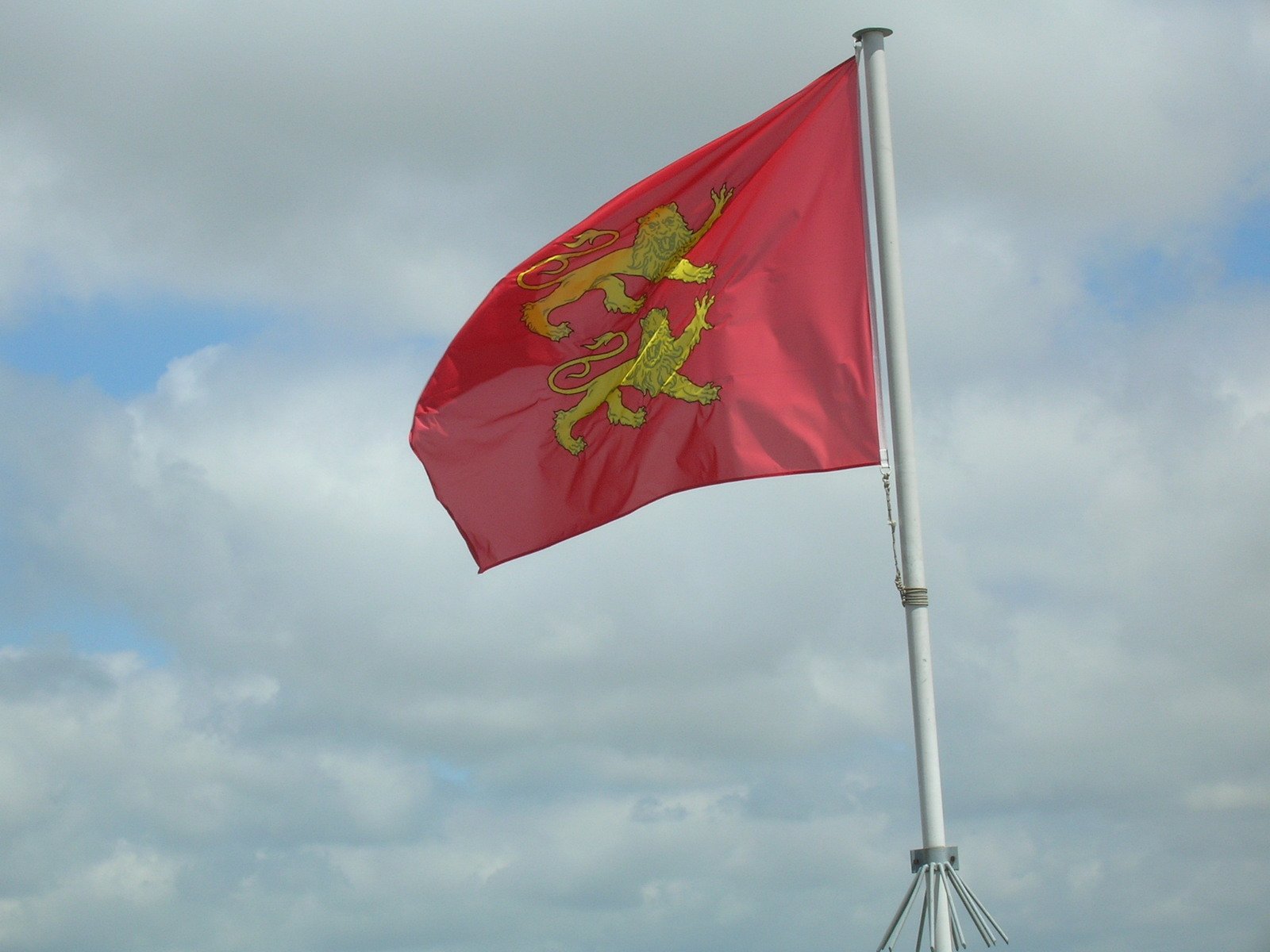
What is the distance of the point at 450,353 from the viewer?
25078mm

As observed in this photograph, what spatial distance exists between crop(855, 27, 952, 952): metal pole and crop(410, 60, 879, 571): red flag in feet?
2.40

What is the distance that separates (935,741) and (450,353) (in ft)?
31.6

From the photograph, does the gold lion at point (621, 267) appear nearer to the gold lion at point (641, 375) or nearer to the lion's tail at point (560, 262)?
the lion's tail at point (560, 262)

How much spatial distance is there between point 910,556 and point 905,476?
0.98 metres

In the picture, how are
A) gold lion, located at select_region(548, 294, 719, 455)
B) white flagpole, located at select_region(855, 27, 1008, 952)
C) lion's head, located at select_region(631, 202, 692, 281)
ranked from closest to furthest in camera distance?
white flagpole, located at select_region(855, 27, 1008, 952) < gold lion, located at select_region(548, 294, 719, 455) < lion's head, located at select_region(631, 202, 692, 281)

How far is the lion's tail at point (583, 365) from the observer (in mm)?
24547

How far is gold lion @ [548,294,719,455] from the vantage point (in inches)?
912

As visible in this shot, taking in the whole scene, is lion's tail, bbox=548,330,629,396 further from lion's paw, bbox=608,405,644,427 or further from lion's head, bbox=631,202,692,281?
lion's head, bbox=631,202,692,281

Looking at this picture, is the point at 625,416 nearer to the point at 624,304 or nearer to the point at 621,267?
the point at 624,304

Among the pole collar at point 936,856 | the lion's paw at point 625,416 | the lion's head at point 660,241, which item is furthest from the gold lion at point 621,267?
the pole collar at point 936,856

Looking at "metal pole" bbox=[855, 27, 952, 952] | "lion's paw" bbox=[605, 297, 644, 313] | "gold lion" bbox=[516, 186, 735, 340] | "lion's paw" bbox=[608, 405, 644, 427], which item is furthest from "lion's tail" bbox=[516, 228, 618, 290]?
"metal pole" bbox=[855, 27, 952, 952]

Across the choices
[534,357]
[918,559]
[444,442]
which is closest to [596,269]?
[534,357]

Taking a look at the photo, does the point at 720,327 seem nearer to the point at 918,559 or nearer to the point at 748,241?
the point at 748,241

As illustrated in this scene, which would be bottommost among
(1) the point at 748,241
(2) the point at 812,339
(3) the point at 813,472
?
(3) the point at 813,472
